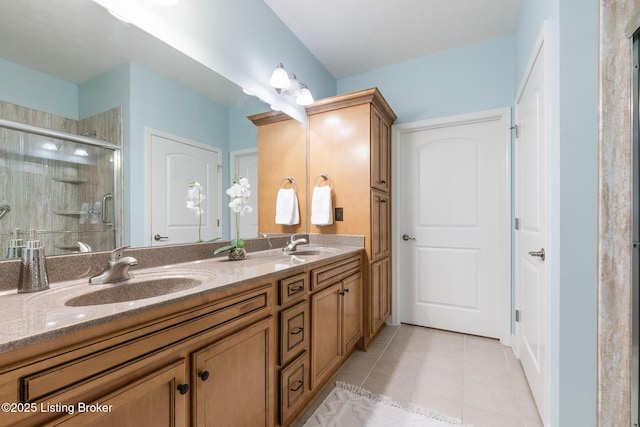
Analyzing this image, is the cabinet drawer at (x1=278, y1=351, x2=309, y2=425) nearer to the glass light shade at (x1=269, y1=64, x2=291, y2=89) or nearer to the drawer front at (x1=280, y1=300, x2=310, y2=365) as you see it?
the drawer front at (x1=280, y1=300, x2=310, y2=365)

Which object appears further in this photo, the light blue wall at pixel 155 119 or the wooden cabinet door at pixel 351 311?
the wooden cabinet door at pixel 351 311

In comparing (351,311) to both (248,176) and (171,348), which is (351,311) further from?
(171,348)

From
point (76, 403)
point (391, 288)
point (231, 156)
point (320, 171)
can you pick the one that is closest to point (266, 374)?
point (76, 403)

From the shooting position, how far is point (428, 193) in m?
2.67

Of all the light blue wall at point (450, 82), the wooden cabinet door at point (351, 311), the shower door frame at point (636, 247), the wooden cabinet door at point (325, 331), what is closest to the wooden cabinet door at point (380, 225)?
the wooden cabinet door at point (351, 311)

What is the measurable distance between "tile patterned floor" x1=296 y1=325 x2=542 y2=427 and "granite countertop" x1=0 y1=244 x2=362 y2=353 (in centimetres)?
93

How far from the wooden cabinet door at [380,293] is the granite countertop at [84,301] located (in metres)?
1.16

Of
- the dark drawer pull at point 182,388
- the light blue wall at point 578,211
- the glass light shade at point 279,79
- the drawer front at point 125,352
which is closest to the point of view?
the drawer front at point 125,352

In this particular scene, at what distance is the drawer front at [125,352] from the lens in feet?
1.82

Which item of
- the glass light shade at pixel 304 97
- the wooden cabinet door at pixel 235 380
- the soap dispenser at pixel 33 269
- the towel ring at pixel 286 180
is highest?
the glass light shade at pixel 304 97

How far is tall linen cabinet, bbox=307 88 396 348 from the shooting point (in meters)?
2.23

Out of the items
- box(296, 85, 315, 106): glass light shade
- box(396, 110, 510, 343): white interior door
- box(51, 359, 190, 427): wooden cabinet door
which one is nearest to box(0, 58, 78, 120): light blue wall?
box(51, 359, 190, 427): wooden cabinet door

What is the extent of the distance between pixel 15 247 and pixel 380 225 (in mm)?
2163

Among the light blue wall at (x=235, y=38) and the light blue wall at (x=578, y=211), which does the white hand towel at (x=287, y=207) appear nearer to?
the light blue wall at (x=235, y=38)
